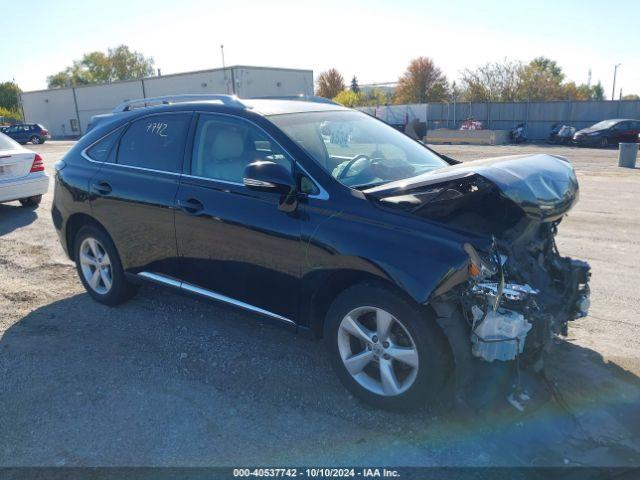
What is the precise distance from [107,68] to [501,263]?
10382cm

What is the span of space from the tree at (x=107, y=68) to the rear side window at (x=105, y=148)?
97.5 meters

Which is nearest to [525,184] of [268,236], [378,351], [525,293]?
[525,293]

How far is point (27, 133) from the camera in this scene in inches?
1592

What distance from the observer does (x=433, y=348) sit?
9.78 ft

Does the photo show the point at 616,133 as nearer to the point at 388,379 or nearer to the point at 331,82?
the point at 388,379

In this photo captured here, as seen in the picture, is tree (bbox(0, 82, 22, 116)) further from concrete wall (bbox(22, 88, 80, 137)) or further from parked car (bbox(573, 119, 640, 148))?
parked car (bbox(573, 119, 640, 148))

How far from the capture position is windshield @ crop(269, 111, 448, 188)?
3.72 meters

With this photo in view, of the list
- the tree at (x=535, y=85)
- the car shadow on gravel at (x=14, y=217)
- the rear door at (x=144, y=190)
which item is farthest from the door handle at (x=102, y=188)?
the tree at (x=535, y=85)

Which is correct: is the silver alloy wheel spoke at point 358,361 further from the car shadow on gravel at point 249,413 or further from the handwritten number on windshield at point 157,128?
the handwritten number on windshield at point 157,128

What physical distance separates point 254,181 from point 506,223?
1.64 meters

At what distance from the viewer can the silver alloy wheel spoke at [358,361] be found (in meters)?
3.33

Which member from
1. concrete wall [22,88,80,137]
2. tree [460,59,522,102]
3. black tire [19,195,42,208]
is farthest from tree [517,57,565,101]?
black tire [19,195,42,208]

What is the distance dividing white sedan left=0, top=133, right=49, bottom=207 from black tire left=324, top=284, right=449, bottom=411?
806 centimetres

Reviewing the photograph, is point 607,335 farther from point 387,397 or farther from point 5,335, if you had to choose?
point 5,335
